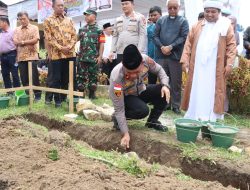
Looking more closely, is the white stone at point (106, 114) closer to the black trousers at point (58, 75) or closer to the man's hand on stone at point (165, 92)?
the black trousers at point (58, 75)

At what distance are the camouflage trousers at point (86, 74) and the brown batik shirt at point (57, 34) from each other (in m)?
0.64

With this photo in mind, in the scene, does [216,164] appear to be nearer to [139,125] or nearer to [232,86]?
[139,125]

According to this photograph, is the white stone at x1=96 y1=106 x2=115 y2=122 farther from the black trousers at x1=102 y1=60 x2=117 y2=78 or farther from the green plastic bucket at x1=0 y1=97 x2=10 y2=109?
the black trousers at x1=102 y1=60 x2=117 y2=78

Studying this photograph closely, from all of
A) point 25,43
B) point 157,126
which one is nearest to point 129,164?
point 157,126

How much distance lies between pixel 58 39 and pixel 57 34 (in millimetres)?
Answer: 90

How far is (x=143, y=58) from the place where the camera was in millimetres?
4340

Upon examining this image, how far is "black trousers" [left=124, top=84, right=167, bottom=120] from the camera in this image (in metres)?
4.51

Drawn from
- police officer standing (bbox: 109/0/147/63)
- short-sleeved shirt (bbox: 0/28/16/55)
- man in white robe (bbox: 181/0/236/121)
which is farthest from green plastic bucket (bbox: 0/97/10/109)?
man in white robe (bbox: 181/0/236/121)

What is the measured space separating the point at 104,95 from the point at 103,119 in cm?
227

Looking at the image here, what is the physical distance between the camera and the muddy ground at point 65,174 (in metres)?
2.95

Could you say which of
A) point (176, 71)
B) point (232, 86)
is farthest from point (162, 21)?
point (232, 86)

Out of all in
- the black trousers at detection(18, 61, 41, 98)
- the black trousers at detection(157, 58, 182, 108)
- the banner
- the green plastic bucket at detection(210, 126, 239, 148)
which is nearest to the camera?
the green plastic bucket at detection(210, 126, 239, 148)

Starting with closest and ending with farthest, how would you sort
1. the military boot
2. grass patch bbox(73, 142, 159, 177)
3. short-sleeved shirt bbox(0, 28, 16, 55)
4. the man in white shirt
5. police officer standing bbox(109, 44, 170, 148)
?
grass patch bbox(73, 142, 159, 177), police officer standing bbox(109, 44, 170, 148), the military boot, short-sleeved shirt bbox(0, 28, 16, 55), the man in white shirt

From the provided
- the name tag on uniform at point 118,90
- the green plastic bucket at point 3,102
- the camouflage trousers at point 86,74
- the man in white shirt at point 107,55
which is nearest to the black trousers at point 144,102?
the name tag on uniform at point 118,90
